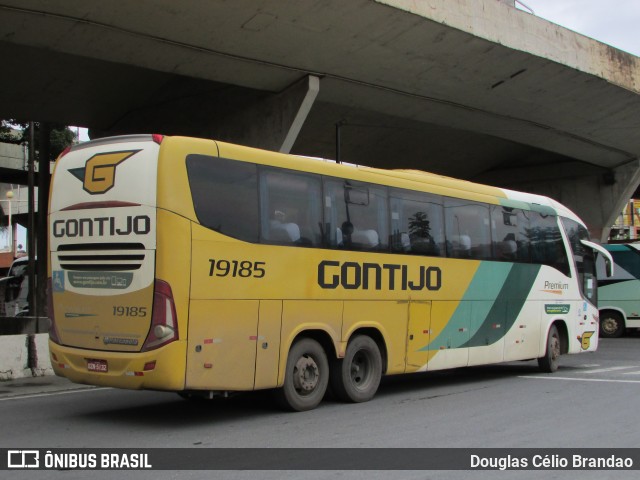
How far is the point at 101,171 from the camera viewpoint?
328 inches

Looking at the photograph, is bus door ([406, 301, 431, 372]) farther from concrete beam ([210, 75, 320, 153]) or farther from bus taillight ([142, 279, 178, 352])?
concrete beam ([210, 75, 320, 153])

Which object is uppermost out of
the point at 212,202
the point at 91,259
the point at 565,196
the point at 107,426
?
the point at 565,196

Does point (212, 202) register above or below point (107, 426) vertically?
above

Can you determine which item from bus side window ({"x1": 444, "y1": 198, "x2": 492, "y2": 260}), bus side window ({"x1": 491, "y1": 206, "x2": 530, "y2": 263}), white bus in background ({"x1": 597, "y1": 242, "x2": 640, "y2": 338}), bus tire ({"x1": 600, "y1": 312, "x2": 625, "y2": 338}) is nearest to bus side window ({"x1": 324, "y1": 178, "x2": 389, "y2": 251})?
bus side window ({"x1": 444, "y1": 198, "x2": 492, "y2": 260})

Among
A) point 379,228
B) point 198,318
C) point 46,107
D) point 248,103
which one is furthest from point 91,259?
point 46,107

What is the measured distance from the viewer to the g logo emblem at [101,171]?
8.21 metres

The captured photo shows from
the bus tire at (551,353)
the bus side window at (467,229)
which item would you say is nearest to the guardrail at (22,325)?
Result: the bus side window at (467,229)

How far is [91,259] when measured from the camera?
8258 mm

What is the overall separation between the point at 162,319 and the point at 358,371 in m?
3.56

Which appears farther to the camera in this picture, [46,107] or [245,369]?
[46,107]

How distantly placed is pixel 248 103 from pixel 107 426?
13.2 meters

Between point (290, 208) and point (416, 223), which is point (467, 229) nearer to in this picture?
point (416, 223)

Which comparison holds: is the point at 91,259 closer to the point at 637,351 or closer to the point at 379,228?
the point at 379,228

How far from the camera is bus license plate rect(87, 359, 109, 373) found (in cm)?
798
